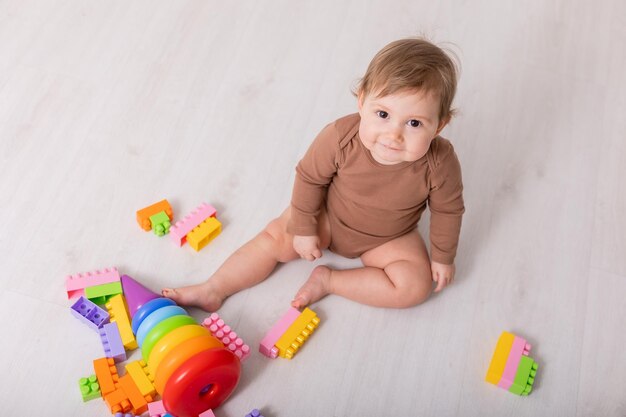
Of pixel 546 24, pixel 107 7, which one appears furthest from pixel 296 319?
pixel 546 24

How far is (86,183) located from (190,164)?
0.65 feet

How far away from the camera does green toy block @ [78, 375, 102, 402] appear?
1.01 m

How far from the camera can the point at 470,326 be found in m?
1.17

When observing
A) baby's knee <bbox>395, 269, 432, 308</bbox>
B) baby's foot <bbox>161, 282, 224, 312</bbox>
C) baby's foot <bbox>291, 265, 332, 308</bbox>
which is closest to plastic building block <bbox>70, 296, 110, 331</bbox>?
baby's foot <bbox>161, 282, 224, 312</bbox>

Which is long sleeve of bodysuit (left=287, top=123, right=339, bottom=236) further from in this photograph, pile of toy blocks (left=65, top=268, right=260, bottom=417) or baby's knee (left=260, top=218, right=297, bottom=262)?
pile of toy blocks (left=65, top=268, right=260, bottom=417)

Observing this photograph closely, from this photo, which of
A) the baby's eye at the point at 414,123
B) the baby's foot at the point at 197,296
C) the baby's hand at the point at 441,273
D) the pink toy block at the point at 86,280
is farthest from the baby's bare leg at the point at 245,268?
the baby's eye at the point at 414,123

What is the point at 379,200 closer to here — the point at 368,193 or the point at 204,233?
the point at 368,193

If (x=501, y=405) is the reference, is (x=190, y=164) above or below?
above

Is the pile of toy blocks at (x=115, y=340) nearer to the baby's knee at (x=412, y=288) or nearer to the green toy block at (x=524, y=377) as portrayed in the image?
the baby's knee at (x=412, y=288)

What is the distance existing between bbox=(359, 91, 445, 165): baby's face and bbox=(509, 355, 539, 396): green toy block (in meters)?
0.41

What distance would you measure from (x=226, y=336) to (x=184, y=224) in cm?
24

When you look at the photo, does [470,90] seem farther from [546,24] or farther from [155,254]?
[155,254]

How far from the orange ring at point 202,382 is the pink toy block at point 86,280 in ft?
0.88

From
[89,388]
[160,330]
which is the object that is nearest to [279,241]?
[160,330]
